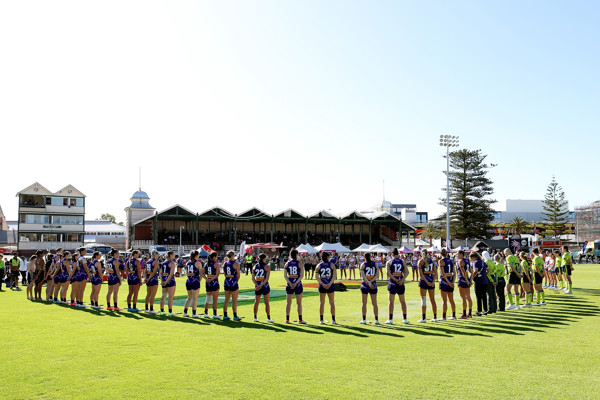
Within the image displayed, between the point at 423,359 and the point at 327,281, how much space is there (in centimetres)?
441

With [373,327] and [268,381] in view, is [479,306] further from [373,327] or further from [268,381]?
[268,381]

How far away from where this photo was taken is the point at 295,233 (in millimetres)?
71562

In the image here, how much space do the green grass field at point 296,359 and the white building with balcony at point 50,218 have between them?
5719 centimetres

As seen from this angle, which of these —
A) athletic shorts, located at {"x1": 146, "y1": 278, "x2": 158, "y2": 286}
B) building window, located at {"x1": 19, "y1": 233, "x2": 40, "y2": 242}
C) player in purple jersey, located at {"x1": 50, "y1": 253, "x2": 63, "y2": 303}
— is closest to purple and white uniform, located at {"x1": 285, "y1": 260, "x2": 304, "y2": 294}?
athletic shorts, located at {"x1": 146, "y1": 278, "x2": 158, "y2": 286}

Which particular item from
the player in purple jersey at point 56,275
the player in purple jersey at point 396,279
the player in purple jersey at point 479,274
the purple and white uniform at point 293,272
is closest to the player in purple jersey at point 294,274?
the purple and white uniform at point 293,272

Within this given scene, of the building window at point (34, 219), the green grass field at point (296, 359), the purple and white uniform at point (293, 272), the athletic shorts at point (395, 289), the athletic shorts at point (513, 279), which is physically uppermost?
the building window at point (34, 219)

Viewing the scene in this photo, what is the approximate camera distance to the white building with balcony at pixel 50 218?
63469mm

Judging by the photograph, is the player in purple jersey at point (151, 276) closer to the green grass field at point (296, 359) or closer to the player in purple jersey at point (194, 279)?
the player in purple jersey at point (194, 279)

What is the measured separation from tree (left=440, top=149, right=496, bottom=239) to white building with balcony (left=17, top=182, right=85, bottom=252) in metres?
53.9

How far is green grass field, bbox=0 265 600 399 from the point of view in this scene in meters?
6.52

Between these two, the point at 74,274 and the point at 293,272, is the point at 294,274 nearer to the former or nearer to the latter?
the point at 293,272

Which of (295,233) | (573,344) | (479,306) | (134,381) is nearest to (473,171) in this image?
(295,233)

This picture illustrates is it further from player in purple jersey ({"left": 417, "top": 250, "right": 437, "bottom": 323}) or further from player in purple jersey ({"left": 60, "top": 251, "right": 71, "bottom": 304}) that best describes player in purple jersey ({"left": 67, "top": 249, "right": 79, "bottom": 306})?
player in purple jersey ({"left": 417, "top": 250, "right": 437, "bottom": 323})

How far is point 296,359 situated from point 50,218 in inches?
2605
